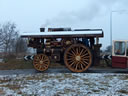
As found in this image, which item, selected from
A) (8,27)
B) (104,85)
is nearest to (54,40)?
(104,85)

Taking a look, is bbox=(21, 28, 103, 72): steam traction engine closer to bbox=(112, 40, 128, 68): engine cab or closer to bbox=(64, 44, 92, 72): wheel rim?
bbox=(64, 44, 92, 72): wheel rim

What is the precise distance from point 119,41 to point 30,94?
6.83m

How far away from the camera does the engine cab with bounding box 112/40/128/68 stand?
11.1 metres

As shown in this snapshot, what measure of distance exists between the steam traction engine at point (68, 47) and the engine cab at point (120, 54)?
2.86 feet

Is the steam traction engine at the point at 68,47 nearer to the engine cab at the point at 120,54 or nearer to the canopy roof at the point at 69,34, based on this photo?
the canopy roof at the point at 69,34

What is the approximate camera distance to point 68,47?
1116 cm

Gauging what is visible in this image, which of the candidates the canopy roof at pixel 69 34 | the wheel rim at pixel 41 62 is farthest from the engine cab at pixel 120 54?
the wheel rim at pixel 41 62

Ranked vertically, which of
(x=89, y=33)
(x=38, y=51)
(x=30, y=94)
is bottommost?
(x=30, y=94)

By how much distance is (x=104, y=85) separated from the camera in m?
7.01

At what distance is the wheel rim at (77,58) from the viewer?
11.0m

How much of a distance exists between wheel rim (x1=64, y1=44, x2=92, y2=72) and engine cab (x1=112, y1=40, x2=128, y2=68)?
1.49 metres

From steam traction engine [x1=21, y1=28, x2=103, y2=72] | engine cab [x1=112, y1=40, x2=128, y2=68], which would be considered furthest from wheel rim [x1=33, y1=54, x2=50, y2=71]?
engine cab [x1=112, y1=40, x2=128, y2=68]

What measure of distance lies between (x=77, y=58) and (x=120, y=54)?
7.65ft

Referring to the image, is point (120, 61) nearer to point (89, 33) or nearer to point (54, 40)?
point (89, 33)
